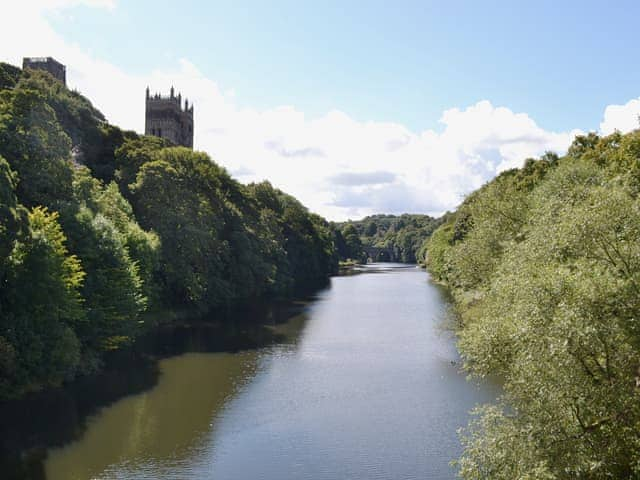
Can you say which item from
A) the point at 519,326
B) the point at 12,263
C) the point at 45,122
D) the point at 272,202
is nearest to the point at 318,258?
the point at 272,202

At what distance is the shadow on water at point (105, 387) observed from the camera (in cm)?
2612

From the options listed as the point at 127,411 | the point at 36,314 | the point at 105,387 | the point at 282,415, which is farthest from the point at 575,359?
the point at 105,387

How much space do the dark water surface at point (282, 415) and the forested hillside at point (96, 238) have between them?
416 centimetres

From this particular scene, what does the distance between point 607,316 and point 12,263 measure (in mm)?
27840

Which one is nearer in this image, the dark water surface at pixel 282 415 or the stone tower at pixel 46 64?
the dark water surface at pixel 282 415

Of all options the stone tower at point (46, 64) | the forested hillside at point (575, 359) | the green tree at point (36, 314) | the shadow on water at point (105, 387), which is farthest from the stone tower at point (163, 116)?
the forested hillside at point (575, 359)

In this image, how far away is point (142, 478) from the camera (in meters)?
23.4

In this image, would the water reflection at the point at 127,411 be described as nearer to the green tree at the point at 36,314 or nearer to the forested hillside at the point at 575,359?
the green tree at the point at 36,314

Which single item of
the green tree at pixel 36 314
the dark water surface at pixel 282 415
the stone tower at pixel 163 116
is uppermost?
the stone tower at pixel 163 116

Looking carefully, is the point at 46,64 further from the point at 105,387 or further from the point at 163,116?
the point at 105,387

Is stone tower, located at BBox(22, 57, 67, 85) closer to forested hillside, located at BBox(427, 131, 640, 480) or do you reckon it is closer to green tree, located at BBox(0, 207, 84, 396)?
green tree, located at BBox(0, 207, 84, 396)

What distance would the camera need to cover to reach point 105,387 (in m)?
35.9

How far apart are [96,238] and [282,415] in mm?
18172

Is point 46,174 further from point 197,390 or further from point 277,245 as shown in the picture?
point 277,245
